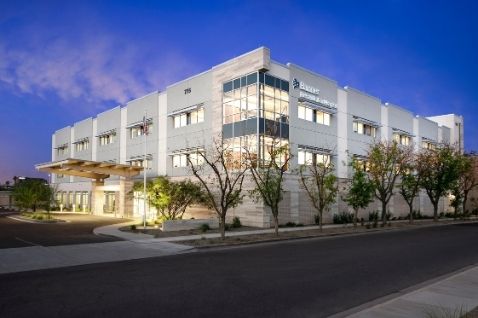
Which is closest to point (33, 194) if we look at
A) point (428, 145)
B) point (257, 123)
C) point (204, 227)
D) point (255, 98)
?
point (204, 227)

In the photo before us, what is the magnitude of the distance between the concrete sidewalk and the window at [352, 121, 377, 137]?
97.1ft

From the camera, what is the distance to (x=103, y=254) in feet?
57.0

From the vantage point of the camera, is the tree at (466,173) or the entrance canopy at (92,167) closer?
the entrance canopy at (92,167)

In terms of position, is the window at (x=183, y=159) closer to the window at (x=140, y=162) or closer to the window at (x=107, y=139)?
the window at (x=140, y=162)

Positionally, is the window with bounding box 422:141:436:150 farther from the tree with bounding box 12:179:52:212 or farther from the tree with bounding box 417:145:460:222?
the tree with bounding box 12:179:52:212

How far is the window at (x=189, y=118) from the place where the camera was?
128 feet

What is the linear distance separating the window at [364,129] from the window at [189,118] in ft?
56.2

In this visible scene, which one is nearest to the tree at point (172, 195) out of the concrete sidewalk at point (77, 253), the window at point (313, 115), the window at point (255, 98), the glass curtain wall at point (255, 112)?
the glass curtain wall at point (255, 112)

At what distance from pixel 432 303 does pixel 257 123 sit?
25087mm

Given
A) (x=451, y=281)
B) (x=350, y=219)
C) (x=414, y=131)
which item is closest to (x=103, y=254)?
(x=451, y=281)

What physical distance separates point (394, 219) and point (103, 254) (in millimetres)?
39310

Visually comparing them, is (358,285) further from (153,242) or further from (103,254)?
(153,242)

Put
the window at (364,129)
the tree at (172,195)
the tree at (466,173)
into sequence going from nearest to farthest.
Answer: the tree at (172,195) < the window at (364,129) < the tree at (466,173)

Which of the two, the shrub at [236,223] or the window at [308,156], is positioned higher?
the window at [308,156]
